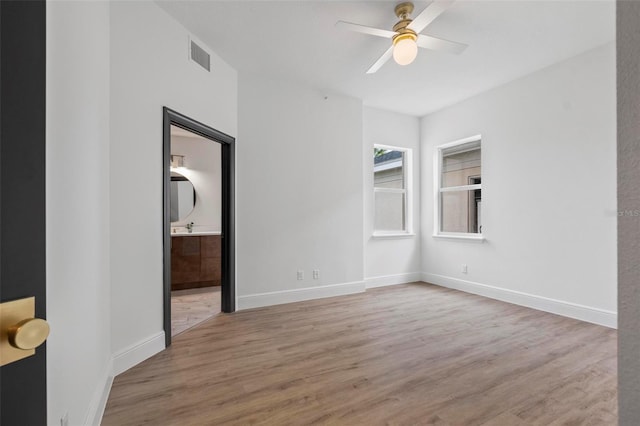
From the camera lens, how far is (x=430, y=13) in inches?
86.3

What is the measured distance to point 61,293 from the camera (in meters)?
1.26

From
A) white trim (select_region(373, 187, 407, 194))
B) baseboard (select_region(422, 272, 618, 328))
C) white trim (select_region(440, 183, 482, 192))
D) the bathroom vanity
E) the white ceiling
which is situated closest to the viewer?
the white ceiling

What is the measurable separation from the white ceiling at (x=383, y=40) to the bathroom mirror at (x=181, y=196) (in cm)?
260

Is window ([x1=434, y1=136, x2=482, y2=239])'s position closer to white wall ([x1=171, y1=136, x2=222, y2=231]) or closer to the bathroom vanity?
the bathroom vanity

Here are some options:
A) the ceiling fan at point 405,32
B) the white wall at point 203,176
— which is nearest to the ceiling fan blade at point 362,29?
the ceiling fan at point 405,32

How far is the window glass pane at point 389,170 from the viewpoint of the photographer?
5.20m

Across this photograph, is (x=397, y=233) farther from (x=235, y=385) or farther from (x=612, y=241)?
(x=235, y=385)

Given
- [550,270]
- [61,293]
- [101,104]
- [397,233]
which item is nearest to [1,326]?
[61,293]

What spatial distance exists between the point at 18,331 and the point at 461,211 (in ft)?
16.9

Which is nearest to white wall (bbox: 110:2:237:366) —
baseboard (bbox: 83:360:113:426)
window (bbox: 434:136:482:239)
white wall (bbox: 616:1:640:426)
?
baseboard (bbox: 83:360:113:426)

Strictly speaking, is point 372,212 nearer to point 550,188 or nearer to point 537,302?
point 550,188

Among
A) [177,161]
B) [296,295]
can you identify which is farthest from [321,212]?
[177,161]

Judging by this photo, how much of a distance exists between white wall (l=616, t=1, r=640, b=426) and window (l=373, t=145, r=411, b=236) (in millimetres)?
4429

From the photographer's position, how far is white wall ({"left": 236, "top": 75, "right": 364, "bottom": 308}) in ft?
12.0
